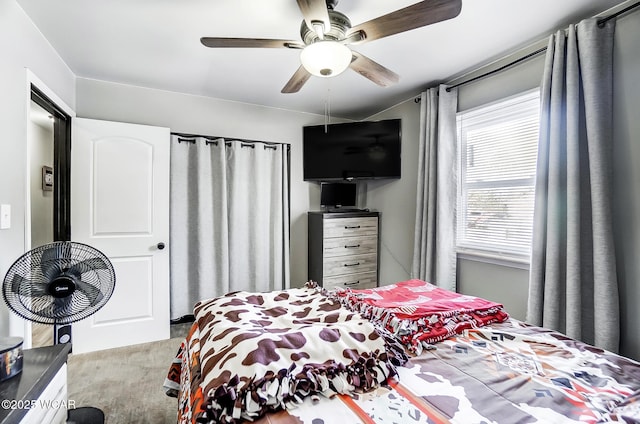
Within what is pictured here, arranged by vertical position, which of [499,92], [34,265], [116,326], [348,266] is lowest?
[116,326]

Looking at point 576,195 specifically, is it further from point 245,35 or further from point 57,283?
point 57,283

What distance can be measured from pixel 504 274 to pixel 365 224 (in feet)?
5.32

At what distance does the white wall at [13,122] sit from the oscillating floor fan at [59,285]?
244 millimetres

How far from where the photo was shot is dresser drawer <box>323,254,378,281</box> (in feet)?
11.4

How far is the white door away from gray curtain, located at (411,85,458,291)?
2.53 meters

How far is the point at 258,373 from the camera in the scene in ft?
2.89

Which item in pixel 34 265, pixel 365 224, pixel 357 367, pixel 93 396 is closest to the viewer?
pixel 357 367

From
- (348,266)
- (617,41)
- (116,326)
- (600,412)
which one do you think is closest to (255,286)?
(348,266)

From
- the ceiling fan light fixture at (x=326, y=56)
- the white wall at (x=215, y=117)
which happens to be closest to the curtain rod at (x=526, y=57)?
the ceiling fan light fixture at (x=326, y=56)

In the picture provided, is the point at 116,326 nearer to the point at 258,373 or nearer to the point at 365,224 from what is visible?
the point at 258,373

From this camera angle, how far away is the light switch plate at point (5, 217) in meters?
1.53

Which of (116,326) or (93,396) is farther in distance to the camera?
(116,326)

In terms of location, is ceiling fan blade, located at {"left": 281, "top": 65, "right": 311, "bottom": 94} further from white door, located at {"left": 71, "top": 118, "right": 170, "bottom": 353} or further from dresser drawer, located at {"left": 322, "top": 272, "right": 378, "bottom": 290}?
dresser drawer, located at {"left": 322, "top": 272, "right": 378, "bottom": 290}

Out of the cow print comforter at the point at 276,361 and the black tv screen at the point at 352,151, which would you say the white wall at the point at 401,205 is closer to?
the black tv screen at the point at 352,151
